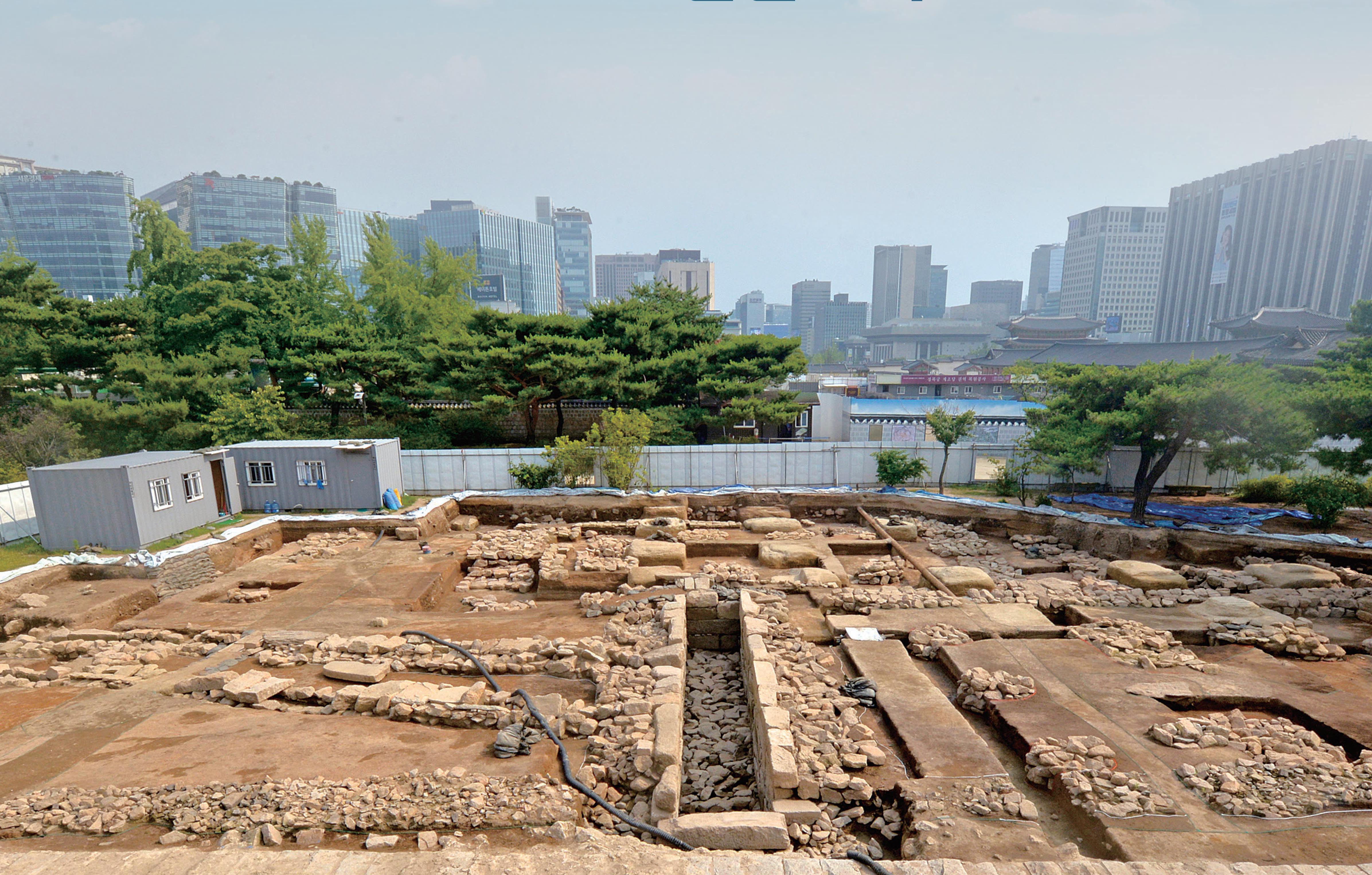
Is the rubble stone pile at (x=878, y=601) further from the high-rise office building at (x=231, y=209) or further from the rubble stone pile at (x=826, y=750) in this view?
the high-rise office building at (x=231, y=209)

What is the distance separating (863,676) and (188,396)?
74.2ft

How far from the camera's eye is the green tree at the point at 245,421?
18.1m

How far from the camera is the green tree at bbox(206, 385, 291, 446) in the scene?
714 inches

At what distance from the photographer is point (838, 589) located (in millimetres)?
10875

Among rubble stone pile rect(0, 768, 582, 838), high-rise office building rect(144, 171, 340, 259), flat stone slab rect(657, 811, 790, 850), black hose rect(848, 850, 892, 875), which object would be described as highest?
high-rise office building rect(144, 171, 340, 259)

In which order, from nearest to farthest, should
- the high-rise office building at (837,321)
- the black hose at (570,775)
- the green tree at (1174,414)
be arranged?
the black hose at (570,775) → the green tree at (1174,414) → the high-rise office building at (837,321)

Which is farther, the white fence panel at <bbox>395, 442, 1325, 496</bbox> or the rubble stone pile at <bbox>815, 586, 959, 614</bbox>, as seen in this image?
the white fence panel at <bbox>395, 442, 1325, 496</bbox>

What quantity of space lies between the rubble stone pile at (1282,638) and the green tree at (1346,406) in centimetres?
470

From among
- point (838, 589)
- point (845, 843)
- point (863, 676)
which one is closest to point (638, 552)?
point (838, 589)

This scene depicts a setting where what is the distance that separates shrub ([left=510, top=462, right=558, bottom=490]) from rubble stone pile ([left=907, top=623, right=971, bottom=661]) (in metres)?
11.6

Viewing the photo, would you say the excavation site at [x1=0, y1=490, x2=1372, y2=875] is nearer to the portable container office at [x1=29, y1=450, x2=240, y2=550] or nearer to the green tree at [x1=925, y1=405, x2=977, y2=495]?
the portable container office at [x1=29, y1=450, x2=240, y2=550]

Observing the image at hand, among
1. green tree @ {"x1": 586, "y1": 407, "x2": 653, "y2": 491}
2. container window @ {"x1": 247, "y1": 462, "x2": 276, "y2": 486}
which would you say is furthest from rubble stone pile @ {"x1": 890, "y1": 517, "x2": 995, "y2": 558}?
container window @ {"x1": 247, "y1": 462, "x2": 276, "y2": 486}

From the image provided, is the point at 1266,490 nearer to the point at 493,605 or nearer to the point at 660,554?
the point at 660,554

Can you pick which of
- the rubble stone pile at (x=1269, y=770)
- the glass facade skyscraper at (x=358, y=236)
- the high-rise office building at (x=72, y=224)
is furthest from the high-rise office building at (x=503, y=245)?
the rubble stone pile at (x=1269, y=770)
